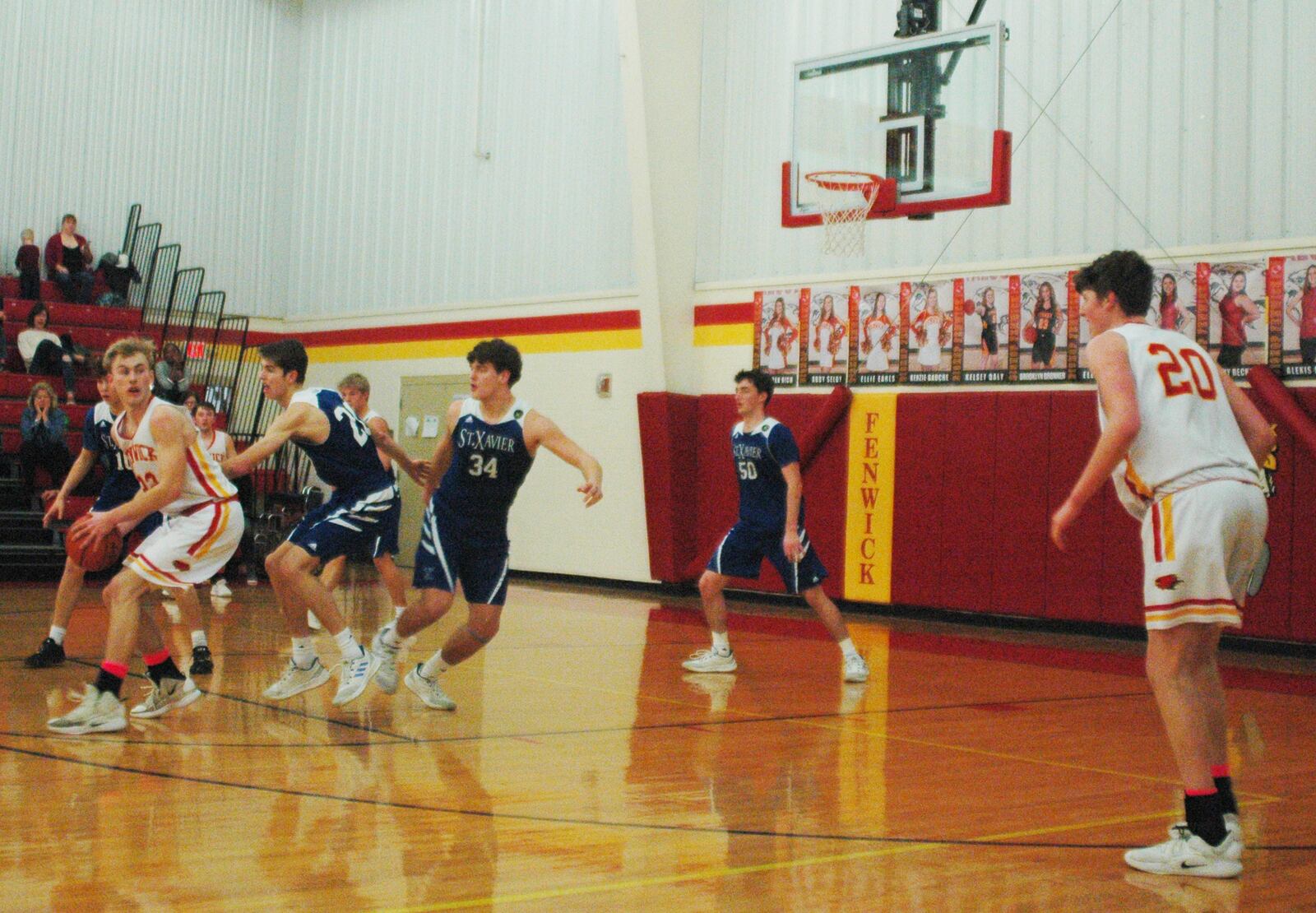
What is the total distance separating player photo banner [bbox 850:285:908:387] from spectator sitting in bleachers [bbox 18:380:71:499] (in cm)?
787

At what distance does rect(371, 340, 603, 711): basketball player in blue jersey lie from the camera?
20.5 feet

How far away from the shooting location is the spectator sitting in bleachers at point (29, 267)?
52.9 ft

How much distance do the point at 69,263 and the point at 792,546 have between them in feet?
40.3

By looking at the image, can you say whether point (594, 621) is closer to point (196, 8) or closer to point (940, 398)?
point (940, 398)

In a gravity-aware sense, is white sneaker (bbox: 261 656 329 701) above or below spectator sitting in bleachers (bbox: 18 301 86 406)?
below

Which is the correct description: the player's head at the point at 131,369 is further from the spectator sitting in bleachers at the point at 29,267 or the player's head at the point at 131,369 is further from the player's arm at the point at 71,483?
the spectator sitting in bleachers at the point at 29,267

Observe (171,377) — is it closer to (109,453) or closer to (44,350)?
(44,350)

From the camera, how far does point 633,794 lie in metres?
4.85

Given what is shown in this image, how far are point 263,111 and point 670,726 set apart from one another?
49.3ft

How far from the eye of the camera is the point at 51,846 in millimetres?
3797

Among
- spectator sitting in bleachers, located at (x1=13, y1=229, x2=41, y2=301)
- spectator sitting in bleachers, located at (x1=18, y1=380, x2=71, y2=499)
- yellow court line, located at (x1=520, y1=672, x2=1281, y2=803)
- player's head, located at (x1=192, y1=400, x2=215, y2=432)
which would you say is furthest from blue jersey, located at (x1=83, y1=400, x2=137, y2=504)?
spectator sitting in bleachers, located at (x1=13, y1=229, x2=41, y2=301)

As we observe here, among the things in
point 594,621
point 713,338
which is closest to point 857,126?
point 713,338

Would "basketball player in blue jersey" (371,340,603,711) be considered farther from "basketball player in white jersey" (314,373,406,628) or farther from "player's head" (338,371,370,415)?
"player's head" (338,371,370,415)

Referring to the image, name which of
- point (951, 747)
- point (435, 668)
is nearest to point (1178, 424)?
point (951, 747)
